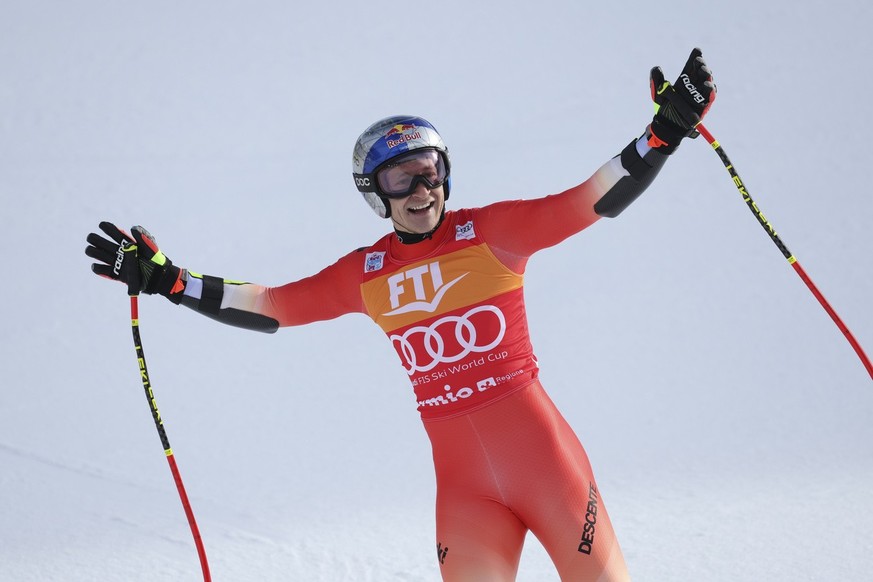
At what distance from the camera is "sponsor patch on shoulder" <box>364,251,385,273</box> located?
8.87ft

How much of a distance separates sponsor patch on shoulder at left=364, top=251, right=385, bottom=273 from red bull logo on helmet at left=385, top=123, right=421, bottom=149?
0.29m

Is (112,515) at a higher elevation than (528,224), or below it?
higher

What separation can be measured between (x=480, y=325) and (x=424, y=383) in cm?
21

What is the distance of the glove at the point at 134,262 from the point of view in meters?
2.81

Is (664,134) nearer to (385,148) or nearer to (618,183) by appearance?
(618,183)

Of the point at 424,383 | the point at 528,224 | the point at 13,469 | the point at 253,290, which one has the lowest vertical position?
the point at 424,383

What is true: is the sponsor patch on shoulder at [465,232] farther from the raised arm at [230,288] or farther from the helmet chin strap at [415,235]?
the raised arm at [230,288]

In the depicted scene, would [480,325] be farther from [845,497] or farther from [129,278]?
[845,497]

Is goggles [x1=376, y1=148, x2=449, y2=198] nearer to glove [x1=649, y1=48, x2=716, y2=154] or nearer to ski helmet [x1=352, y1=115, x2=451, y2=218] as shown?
ski helmet [x1=352, y1=115, x2=451, y2=218]

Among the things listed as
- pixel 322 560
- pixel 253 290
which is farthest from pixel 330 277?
pixel 322 560

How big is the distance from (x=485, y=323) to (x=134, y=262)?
1.00 meters

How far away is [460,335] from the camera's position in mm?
2523

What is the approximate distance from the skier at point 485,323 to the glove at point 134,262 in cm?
44

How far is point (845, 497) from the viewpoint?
13.4 feet
